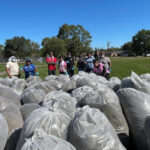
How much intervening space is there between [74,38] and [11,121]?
54.6 metres

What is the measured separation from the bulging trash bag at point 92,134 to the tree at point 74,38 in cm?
5286

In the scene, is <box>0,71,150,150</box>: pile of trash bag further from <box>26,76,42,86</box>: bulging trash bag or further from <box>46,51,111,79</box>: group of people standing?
<box>46,51,111,79</box>: group of people standing

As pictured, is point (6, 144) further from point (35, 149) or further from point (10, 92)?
point (10, 92)

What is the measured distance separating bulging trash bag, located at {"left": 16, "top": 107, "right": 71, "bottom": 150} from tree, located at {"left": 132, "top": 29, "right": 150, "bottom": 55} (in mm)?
77337

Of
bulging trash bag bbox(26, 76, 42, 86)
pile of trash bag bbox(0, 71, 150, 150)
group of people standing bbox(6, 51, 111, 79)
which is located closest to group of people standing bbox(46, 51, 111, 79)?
group of people standing bbox(6, 51, 111, 79)

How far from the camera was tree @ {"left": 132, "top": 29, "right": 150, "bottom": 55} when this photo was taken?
7362 cm

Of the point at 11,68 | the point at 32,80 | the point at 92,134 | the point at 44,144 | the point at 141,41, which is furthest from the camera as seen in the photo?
the point at 141,41

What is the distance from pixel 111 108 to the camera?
87.5 inches

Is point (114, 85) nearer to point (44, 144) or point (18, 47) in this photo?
point (44, 144)

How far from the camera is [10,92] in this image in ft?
10.4

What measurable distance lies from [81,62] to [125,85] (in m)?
5.78

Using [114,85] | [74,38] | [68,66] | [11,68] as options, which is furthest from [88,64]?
[74,38]

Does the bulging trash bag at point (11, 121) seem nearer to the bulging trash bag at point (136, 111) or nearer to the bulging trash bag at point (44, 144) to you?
the bulging trash bag at point (44, 144)

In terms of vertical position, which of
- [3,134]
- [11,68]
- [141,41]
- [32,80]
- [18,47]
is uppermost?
[141,41]
